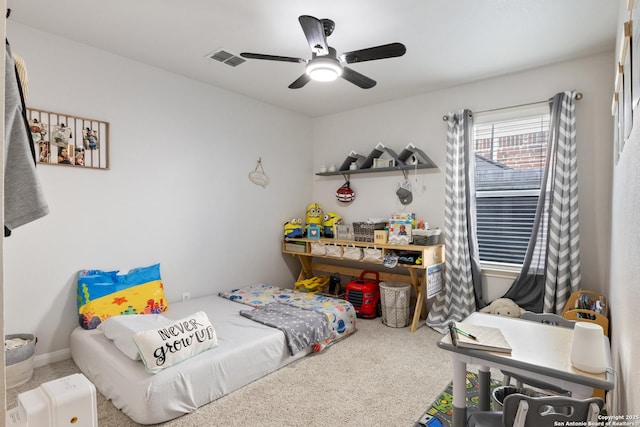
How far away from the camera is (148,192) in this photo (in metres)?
3.26

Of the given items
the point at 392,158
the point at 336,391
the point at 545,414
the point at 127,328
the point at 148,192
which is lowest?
the point at 336,391

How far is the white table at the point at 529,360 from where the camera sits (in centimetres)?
124

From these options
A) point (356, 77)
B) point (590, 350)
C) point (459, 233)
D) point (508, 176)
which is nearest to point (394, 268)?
point (459, 233)

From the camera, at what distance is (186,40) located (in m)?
2.75

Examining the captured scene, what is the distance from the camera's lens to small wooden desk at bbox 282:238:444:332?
350 cm

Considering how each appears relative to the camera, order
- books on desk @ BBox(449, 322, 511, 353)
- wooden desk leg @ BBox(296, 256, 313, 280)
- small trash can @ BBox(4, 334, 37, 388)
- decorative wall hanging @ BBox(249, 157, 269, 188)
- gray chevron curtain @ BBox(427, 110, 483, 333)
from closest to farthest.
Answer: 1. books on desk @ BBox(449, 322, 511, 353)
2. small trash can @ BBox(4, 334, 37, 388)
3. gray chevron curtain @ BBox(427, 110, 483, 333)
4. decorative wall hanging @ BBox(249, 157, 269, 188)
5. wooden desk leg @ BBox(296, 256, 313, 280)

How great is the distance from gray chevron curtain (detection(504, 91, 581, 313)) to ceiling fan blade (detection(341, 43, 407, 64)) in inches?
72.4

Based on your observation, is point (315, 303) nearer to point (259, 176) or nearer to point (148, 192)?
point (259, 176)

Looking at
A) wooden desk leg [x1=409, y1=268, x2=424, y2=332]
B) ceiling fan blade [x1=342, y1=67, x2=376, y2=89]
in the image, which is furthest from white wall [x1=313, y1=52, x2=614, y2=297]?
ceiling fan blade [x1=342, y1=67, x2=376, y2=89]

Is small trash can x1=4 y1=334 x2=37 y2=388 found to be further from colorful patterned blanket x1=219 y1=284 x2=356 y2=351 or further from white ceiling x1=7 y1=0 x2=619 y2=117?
white ceiling x1=7 y1=0 x2=619 y2=117

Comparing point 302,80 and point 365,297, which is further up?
point 302,80

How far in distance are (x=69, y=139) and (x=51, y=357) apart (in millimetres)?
1752

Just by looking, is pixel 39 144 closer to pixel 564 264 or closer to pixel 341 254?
pixel 341 254

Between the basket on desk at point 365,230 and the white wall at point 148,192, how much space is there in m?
1.08
